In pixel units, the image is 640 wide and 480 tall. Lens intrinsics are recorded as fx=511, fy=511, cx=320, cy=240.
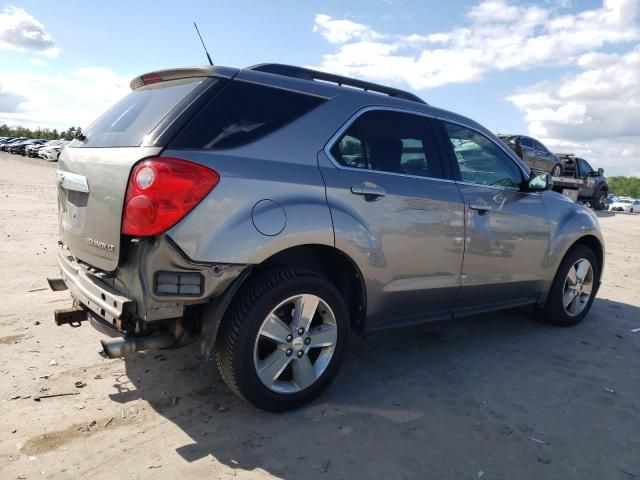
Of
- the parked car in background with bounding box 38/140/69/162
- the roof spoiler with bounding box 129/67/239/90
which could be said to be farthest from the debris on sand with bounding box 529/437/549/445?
the parked car in background with bounding box 38/140/69/162

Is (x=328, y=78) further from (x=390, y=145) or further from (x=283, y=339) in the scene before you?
(x=283, y=339)

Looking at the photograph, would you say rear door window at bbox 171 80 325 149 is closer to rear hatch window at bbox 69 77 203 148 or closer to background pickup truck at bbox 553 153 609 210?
rear hatch window at bbox 69 77 203 148

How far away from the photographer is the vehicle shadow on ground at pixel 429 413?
2633mm

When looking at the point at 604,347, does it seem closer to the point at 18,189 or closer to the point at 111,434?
the point at 111,434

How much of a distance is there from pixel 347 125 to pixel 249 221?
3.32 ft

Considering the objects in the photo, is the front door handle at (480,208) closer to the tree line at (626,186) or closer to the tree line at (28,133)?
the tree line at (28,133)

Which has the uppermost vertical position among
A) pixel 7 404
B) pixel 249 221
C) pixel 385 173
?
pixel 385 173

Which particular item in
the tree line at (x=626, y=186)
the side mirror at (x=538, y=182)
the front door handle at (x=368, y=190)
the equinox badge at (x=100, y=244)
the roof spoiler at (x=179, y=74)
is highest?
the tree line at (x=626, y=186)

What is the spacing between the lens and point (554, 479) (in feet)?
8.41

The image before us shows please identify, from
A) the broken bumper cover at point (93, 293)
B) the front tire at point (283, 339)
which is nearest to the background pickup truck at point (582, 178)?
the front tire at point (283, 339)

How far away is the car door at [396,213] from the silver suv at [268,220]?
0.04 ft

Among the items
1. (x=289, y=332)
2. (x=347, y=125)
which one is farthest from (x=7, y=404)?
(x=347, y=125)

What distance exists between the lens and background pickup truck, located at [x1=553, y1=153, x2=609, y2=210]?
65.5 feet

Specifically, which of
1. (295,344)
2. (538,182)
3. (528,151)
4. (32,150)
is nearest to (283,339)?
(295,344)
